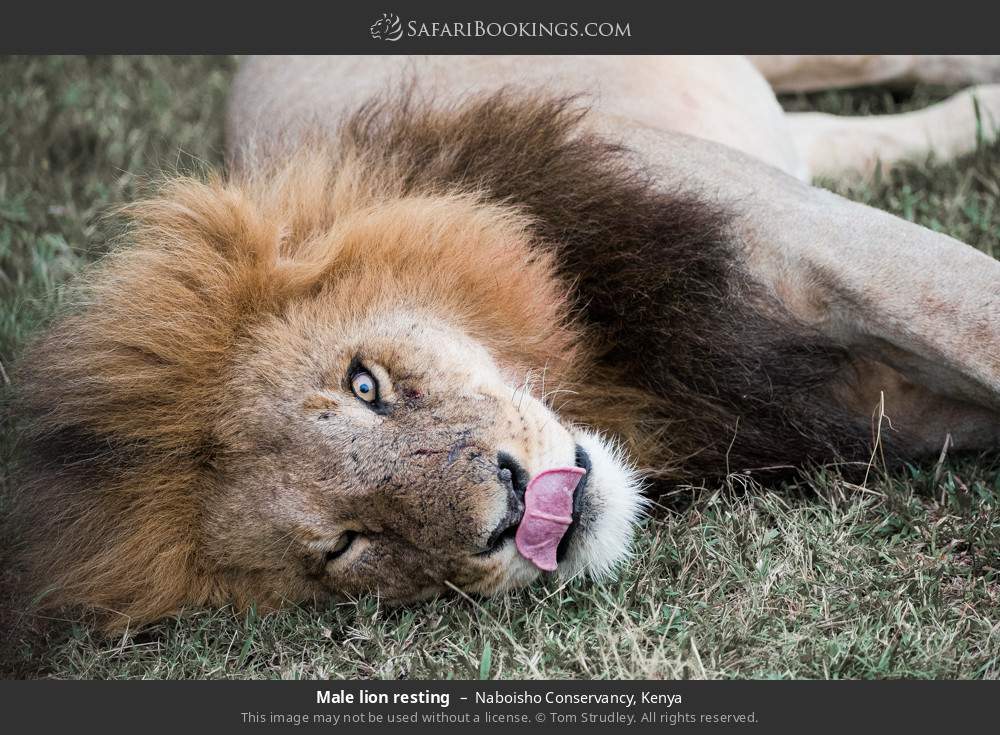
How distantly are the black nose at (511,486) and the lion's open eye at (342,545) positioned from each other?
34cm

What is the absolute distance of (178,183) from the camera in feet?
10.4

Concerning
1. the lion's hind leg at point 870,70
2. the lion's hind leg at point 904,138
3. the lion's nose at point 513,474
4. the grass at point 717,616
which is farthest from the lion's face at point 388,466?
the lion's hind leg at point 870,70

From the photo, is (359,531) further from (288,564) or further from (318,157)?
(318,157)

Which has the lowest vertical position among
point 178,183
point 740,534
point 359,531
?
point 740,534

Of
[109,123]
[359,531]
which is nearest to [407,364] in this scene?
[359,531]

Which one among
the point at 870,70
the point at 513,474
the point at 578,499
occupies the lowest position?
the point at 578,499

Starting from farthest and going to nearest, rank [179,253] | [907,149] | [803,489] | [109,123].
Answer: [109,123]
[907,149]
[803,489]
[179,253]

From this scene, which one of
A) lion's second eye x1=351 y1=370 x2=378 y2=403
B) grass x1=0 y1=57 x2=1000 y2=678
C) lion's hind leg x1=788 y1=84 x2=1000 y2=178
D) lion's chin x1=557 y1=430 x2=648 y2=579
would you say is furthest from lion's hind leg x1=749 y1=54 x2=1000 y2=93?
lion's second eye x1=351 y1=370 x2=378 y2=403

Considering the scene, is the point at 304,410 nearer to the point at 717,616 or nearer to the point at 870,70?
the point at 717,616

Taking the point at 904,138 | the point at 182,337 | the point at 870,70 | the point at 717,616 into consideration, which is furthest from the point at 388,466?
the point at 870,70

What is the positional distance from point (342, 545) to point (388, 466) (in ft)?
0.87

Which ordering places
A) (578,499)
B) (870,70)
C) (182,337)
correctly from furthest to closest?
1. (870,70)
2. (182,337)
3. (578,499)

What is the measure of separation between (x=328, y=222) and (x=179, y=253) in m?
0.39

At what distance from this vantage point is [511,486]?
102 inches
